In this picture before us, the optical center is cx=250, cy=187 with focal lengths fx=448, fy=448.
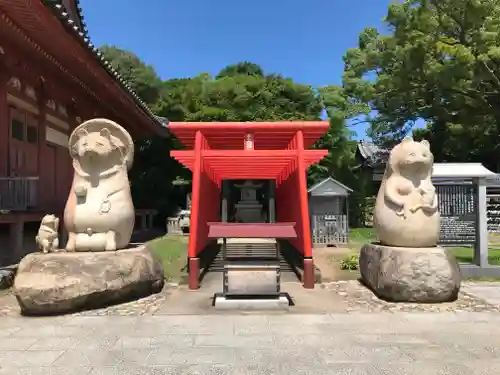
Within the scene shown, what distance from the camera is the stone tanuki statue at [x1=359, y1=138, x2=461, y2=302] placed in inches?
253

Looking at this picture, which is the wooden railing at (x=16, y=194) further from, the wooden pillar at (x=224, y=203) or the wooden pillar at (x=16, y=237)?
the wooden pillar at (x=224, y=203)

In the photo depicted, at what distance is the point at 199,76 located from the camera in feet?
76.7

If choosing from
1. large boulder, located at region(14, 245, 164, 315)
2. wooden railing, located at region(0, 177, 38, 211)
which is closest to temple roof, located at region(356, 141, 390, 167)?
wooden railing, located at region(0, 177, 38, 211)

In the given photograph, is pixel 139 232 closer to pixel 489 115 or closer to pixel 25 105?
pixel 25 105

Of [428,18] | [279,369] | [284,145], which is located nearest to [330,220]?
[284,145]

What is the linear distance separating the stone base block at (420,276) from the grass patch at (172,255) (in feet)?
12.4

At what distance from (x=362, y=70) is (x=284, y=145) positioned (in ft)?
39.0

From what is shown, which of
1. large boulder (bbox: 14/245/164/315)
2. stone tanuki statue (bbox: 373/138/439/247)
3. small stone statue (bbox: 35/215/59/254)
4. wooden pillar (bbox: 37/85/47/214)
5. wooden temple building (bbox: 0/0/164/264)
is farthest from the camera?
wooden pillar (bbox: 37/85/47/214)

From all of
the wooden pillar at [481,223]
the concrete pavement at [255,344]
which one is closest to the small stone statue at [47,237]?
the concrete pavement at [255,344]

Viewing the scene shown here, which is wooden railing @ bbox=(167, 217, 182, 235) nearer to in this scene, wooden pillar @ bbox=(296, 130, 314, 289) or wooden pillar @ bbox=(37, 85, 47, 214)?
wooden pillar @ bbox=(37, 85, 47, 214)

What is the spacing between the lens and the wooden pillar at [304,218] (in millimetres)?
7957

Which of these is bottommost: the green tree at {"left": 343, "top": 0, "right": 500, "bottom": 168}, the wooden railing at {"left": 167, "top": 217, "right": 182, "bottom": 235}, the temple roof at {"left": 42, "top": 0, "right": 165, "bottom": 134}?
the wooden railing at {"left": 167, "top": 217, "right": 182, "bottom": 235}

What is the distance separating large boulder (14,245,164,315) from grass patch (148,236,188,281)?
3.74 feet

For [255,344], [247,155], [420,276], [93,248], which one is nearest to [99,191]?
[93,248]
